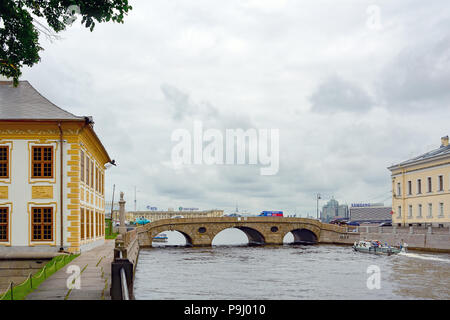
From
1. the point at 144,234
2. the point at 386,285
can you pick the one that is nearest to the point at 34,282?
the point at 386,285

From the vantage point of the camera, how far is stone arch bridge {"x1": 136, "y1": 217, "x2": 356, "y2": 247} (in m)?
70.1

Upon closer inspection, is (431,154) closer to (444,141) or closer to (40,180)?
(444,141)

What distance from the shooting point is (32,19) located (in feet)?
47.3

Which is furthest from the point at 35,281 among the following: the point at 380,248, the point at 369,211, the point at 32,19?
the point at 369,211

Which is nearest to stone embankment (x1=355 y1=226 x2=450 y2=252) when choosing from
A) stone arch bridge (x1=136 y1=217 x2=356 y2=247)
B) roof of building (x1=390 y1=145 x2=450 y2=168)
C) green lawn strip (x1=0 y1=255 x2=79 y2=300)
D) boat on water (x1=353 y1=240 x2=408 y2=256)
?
boat on water (x1=353 y1=240 x2=408 y2=256)

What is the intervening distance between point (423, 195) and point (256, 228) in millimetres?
23158

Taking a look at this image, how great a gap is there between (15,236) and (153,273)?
10998mm

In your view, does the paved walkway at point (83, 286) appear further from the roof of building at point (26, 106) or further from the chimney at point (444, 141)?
the chimney at point (444, 141)

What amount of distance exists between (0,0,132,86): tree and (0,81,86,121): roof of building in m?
13.8

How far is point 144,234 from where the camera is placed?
6606 centimetres

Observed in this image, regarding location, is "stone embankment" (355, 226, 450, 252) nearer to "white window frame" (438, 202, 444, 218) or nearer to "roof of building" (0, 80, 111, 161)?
"white window frame" (438, 202, 444, 218)

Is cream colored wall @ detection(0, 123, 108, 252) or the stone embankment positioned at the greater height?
cream colored wall @ detection(0, 123, 108, 252)

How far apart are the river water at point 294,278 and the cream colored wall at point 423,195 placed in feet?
45.8

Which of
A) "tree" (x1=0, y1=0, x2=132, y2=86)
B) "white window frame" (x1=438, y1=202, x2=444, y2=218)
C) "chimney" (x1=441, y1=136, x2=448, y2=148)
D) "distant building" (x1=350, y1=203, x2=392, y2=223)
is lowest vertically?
"distant building" (x1=350, y1=203, x2=392, y2=223)
